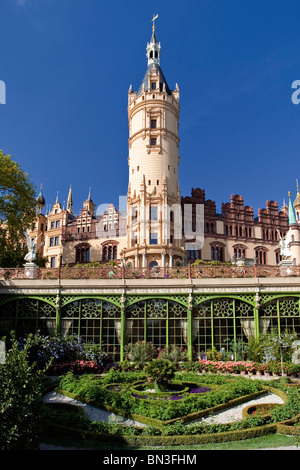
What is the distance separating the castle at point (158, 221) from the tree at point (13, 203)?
14520 millimetres

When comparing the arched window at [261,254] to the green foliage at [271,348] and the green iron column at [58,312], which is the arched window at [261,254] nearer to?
the green foliage at [271,348]

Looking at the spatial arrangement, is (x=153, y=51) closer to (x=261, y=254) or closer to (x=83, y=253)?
(x=83, y=253)

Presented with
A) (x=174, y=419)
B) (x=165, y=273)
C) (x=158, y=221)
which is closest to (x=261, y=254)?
(x=158, y=221)

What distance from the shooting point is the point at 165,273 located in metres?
20.3

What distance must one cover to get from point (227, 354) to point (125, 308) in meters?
5.35

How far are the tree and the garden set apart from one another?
15.6 metres

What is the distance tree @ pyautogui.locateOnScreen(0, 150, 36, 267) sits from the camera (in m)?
31.5

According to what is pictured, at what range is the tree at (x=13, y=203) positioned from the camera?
1241 inches

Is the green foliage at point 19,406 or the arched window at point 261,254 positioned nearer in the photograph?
the green foliage at point 19,406

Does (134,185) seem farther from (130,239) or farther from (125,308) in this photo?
(125,308)

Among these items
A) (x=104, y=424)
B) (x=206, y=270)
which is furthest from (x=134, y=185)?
(x=104, y=424)

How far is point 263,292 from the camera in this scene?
19.5m

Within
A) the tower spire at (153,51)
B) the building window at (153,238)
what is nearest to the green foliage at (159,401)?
the building window at (153,238)

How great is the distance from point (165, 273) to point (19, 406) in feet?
44.7
